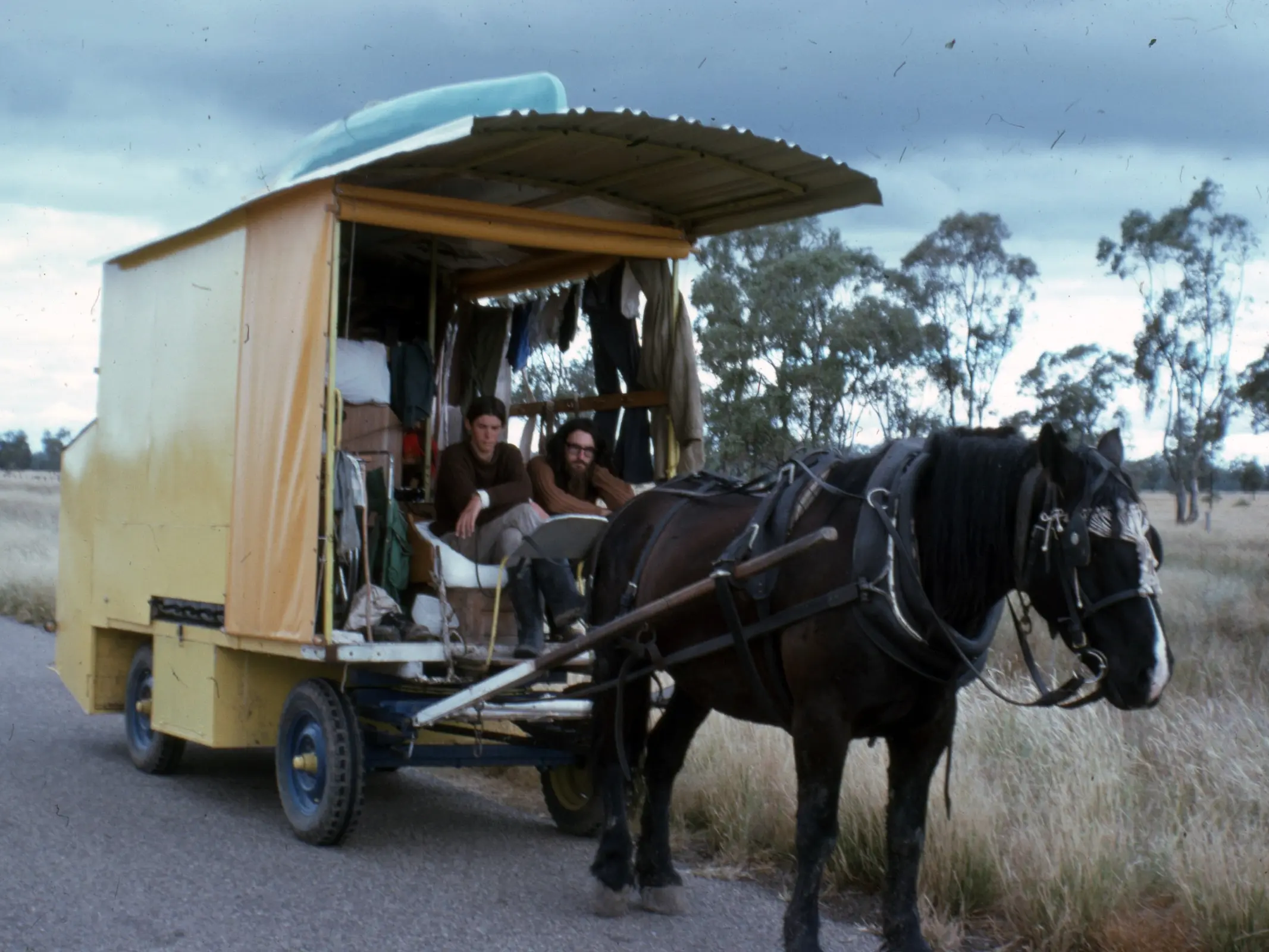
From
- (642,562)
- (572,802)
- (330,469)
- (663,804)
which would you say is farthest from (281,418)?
(663,804)

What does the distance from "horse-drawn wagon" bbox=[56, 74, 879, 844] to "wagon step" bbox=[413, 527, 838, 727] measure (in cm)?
3

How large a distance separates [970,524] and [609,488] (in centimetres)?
364

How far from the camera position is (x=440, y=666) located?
7.10m

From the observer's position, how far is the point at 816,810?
16.1 ft

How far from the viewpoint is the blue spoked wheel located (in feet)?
22.4

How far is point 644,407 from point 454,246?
2.09m

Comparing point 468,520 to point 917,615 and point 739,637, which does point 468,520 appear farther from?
point 917,615

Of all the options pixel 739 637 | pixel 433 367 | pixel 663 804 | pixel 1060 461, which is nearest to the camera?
pixel 1060 461

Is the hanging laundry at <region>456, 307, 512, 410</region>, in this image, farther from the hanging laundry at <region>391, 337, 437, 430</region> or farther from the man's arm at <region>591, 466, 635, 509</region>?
the man's arm at <region>591, 466, 635, 509</region>

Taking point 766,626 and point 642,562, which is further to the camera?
point 642,562

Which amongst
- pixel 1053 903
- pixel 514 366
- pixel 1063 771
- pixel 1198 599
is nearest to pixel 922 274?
pixel 1198 599

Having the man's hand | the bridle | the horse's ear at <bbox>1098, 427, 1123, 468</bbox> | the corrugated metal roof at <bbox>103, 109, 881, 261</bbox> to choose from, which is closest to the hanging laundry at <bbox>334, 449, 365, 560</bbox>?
the man's hand

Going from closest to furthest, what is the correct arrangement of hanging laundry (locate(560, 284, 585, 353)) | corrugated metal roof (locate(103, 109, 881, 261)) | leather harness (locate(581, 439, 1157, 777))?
1. leather harness (locate(581, 439, 1157, 777))
2. corrugated metal roof (locate(103, 109, 881, 261))
3. hanging laundry (locate(560, 284, 585, 353))

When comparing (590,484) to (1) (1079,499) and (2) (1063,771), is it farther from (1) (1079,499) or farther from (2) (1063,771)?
(1) (1079,499)
